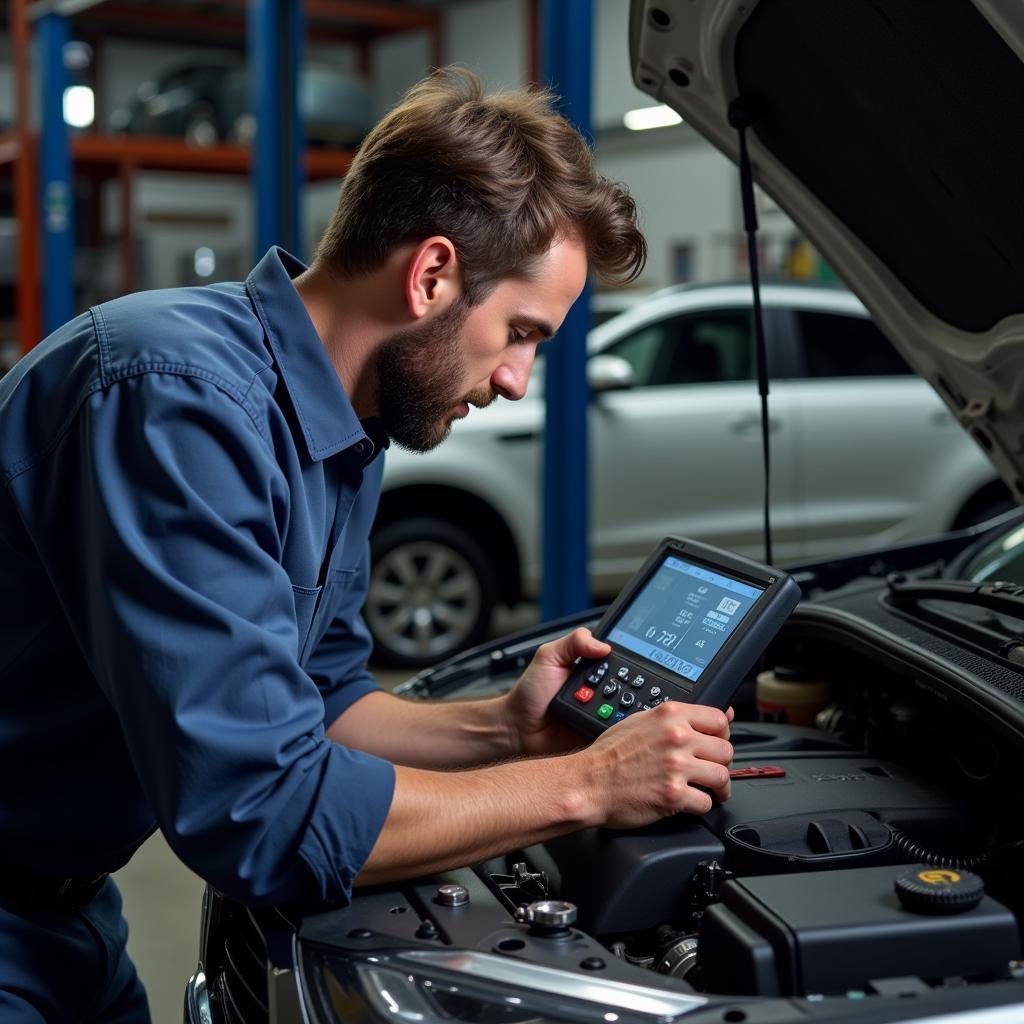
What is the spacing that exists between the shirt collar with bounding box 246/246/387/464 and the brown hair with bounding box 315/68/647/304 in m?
0.08

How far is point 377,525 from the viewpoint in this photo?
5.06 metres

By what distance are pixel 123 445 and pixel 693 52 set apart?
34.9 inches

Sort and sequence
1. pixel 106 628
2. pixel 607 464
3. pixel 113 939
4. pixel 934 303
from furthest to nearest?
pixel 607 464
pixel 934 303
pixel 113 939
pixel 106 628

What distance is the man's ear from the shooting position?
1351 mm

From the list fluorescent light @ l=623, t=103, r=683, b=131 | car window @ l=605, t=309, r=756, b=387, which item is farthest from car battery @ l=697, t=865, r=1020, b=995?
fluorescent light @ l=623, t=103, r=683, b=131

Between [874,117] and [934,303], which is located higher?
[874,117]

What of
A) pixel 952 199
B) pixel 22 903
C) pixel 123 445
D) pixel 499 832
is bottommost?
pixel 22 903

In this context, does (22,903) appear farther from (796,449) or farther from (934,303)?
(796,449)

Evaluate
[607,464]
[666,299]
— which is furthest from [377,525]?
[666,299]

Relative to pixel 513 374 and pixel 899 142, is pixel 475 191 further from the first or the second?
pixel 899 142

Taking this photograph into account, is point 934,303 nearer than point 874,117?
No

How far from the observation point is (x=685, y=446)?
507 centimetres

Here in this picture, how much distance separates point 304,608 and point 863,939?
0.65 metres

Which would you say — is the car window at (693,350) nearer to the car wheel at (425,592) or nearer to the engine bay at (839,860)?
the car wheel at (425,592)
